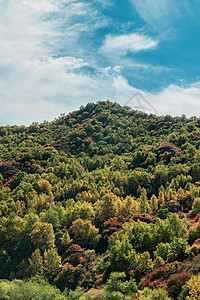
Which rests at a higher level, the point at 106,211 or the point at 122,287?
the point at 106,211

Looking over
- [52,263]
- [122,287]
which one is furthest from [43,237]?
[122,287]

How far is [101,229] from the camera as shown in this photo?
63.5 meters

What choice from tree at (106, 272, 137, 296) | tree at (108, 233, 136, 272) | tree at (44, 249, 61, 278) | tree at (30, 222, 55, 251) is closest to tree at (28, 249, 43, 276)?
tree at (44, 249, 61, 278)

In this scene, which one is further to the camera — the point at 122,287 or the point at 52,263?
the point at 52,263

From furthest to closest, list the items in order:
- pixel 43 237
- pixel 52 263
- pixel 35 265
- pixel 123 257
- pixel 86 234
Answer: pixel 43 237
pixel 86 234
pixel 35 265
pixel 52 263
pixel 123 257

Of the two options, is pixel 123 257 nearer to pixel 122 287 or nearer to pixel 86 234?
pixel 122 287

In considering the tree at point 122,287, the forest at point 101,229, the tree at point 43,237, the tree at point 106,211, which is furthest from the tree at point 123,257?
the tree at point 43,237

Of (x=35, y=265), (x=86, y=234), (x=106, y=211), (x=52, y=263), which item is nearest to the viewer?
(x=52, y=263)

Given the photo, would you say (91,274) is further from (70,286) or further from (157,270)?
(157,270)

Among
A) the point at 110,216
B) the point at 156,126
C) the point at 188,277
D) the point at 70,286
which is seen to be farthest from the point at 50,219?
the point at 156,126

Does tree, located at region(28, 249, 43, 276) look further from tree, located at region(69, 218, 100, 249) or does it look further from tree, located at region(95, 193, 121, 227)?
tree, located at region(95, 193, 121, 227)

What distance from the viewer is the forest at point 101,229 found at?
116ft

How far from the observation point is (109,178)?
10412cm

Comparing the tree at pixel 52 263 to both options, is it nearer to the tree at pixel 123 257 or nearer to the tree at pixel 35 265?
the tree at pixel 35 265
